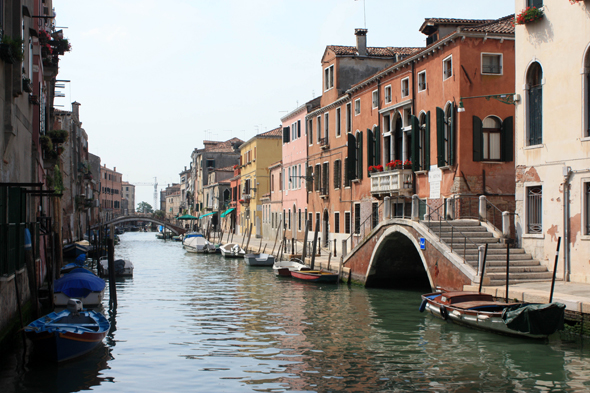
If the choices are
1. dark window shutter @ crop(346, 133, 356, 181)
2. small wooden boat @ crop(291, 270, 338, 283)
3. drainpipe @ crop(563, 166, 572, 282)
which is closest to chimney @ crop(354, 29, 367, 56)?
dark window shutter @ crop(346, 133, 356, 181)

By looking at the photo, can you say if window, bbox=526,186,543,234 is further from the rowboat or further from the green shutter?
the green shutter

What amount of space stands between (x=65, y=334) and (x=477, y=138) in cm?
1279

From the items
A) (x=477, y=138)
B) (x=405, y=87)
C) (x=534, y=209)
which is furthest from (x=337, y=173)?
(x=534, y=209)

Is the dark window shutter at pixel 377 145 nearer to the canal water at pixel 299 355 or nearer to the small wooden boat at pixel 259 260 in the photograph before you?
the canal water at pixel 299 355

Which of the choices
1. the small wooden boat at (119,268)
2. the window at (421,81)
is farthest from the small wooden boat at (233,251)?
the window at (421,81)

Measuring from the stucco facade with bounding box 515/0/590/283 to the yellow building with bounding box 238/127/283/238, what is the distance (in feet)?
105

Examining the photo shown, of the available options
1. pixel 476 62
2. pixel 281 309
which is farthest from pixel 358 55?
pixel 281 309

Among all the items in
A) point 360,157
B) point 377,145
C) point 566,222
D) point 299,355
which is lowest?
point 299,355

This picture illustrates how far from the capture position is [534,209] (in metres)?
15.6

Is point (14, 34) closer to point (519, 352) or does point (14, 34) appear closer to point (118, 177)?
point (519, 352)

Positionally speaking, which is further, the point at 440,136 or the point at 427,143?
the point at 427,143

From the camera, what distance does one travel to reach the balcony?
843 inches

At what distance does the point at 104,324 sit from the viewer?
1197cm

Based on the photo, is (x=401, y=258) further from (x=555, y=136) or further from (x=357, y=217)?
(x=555, y=136)
